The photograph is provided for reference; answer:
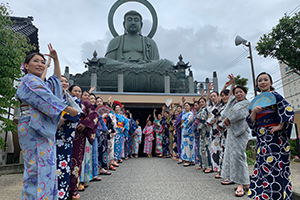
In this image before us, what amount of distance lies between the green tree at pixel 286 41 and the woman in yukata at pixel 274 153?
717 centimetres

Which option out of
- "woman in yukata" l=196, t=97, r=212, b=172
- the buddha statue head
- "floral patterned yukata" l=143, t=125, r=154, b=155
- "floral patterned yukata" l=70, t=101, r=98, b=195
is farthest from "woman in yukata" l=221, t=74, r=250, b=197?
the buddha statue head

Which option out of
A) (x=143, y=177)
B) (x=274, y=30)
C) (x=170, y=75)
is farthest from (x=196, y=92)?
(x=143, y=177)

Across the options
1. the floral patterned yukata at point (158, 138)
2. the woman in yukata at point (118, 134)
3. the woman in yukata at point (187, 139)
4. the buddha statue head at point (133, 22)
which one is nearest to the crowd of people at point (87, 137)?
the woman in yukata at point (187, 139)

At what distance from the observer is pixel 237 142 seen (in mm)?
2836

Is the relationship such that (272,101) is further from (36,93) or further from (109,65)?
(109,65)

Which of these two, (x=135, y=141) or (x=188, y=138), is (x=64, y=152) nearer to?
(x=188, y=138)

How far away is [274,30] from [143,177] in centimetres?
792

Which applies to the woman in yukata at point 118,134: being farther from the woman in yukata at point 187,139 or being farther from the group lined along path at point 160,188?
the group lined along path at point 160,188

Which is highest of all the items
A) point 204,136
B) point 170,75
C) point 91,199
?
point 170,75

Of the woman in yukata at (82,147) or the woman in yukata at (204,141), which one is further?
the woman in yukata at (204,141)

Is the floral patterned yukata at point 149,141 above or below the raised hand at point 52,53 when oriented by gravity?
below

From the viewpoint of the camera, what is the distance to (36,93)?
1614 millimetres

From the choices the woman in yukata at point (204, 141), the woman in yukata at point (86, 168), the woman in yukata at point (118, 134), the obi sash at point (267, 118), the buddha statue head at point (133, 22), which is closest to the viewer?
the obi sash at point (267, 118)

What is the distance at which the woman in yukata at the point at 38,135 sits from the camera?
5.06 ft
